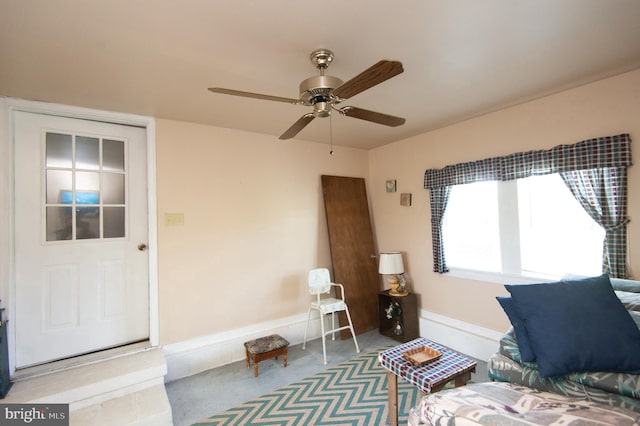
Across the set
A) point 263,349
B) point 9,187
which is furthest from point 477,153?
point 9,187

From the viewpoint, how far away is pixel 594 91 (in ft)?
7.17

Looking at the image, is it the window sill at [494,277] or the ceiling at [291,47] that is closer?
the ceiling at [291,47]

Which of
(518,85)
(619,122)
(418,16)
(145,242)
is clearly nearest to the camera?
(418,16)

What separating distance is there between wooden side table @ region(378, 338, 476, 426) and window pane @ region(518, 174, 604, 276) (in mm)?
1342

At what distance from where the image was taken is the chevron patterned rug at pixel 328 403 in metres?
2.00

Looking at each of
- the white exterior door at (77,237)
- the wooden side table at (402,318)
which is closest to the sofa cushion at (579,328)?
the wooden side table at (402,318)

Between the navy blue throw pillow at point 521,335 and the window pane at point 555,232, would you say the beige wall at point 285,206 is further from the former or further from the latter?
the navy blue throw pillow at point 521,335

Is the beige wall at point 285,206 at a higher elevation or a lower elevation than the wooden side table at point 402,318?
higher

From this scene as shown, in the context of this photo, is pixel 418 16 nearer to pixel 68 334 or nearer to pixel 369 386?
pixel 369 386

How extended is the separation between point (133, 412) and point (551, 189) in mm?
3682

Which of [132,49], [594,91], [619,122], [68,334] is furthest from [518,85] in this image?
[68,334]

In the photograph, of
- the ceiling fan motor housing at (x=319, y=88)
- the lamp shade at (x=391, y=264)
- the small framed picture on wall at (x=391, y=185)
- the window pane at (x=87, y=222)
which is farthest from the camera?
the small framed picture on wall at (x=391, y=185)

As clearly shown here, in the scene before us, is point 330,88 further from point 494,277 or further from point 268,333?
point 268,333

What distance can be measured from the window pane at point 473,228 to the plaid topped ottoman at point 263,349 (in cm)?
204
